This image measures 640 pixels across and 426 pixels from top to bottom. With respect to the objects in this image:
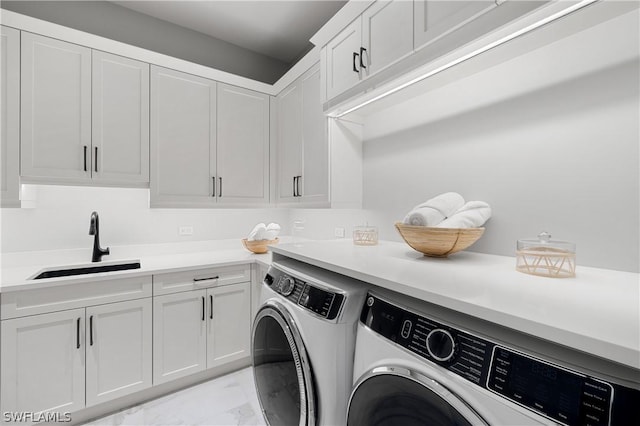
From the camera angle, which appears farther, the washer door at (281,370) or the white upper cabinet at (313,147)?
the white upper cabinet at (313,147)

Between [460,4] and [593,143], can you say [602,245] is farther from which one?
[460,4]

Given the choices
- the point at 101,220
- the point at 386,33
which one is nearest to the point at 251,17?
the point at 386,33

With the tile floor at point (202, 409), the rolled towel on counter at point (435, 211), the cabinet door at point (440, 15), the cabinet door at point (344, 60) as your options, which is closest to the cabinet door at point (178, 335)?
the tile floor at point (202, 409)

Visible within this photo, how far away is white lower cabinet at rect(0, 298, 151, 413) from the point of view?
1423 millimetres

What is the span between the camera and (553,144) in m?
1.06

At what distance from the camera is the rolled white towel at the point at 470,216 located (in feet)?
3.75

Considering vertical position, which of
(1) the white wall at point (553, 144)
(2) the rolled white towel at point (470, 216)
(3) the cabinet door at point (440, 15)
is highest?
(3) the cabinet door at point (440, 15)

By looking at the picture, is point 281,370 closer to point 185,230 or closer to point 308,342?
point 308,342

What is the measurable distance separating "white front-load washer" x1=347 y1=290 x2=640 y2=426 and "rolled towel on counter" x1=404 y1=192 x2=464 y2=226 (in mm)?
447

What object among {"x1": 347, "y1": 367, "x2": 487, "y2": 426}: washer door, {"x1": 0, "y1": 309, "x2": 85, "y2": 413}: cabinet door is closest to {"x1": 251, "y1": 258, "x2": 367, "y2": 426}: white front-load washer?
{"x1": 347, "y1": 367, "x2": 487, "y2": 426}: washer door

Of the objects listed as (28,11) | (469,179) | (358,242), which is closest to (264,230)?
(358,242)

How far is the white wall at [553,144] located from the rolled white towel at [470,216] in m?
0.07

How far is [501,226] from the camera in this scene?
1.21 meters

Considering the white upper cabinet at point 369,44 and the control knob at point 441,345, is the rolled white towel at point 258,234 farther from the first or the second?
the control knob at point 441,345
